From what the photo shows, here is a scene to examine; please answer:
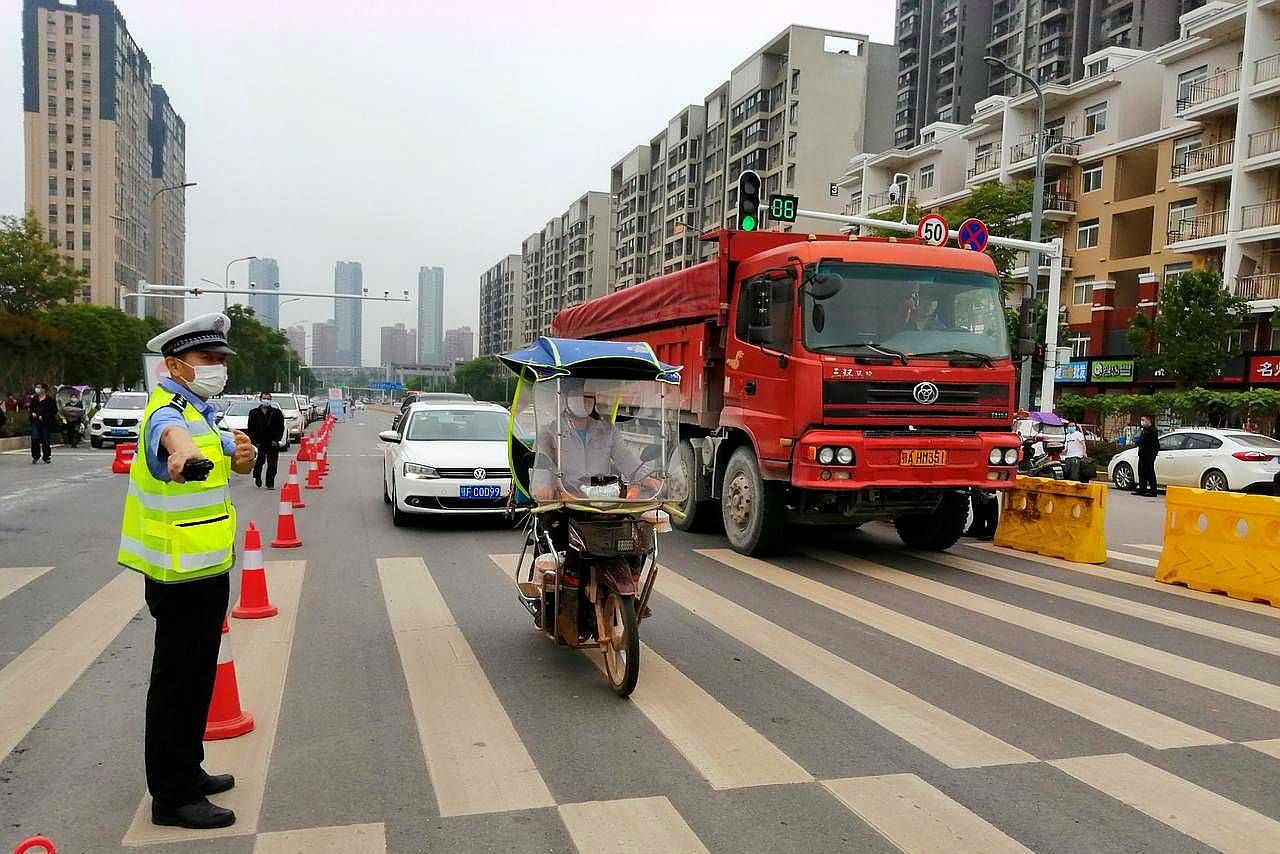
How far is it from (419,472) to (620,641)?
6.61m

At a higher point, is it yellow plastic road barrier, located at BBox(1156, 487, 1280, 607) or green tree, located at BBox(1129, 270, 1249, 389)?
green tree, located at BBox(1129, 270, 1249, 389)

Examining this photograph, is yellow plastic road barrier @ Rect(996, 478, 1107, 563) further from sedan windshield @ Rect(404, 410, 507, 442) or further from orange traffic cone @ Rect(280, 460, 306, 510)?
orange traffic cone @ Rect(280, 460, 306, 510)

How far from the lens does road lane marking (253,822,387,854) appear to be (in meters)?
3.42

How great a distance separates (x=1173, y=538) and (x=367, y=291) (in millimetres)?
41781

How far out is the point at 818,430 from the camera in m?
8.63

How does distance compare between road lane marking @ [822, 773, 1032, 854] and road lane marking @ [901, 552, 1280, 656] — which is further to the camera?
road lane marking @ [901, 552, 1280, 656]

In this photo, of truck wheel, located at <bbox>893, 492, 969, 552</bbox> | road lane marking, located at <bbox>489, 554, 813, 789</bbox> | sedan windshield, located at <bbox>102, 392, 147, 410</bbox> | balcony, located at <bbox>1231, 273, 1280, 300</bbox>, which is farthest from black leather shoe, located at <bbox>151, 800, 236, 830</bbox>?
balcony, located at <bbox>1231, 273, 1280, 300</bbox>

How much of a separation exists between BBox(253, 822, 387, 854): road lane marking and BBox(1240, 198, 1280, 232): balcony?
130 feet

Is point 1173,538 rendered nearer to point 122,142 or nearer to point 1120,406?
point 1120,406

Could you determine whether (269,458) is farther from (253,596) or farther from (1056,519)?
(1056,519)

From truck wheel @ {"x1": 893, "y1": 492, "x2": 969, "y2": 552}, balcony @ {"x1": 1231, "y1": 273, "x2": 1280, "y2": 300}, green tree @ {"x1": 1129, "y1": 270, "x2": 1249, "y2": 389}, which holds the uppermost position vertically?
balcony @ {"x1": 1231, "y1": 273, "x2": 1280, "y2": 300}

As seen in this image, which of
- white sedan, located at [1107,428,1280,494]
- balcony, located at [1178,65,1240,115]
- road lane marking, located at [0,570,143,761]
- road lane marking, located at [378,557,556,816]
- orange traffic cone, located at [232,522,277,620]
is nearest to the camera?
road lane marking, located at [378,557,556,816]

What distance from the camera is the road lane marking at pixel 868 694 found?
4.48m

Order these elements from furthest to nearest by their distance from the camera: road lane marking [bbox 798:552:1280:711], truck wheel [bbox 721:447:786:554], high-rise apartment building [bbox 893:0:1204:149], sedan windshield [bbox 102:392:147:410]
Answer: high-rise apartment building [bbox 893:0:1204:149], sedan windshield [bbox 102:392:147:410], truck wheel [bbox 721:447:786:554], road lane marking [bbox 798:552:1280:711]
